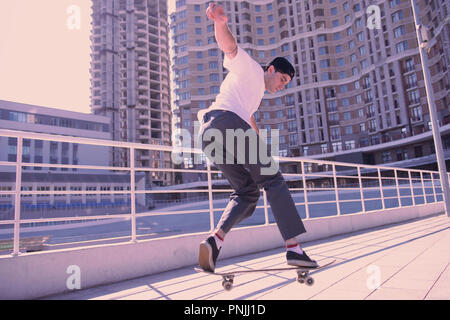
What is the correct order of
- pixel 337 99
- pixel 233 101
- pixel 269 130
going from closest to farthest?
pixel 233 101 < pixel 337 99 < pixel 269 130

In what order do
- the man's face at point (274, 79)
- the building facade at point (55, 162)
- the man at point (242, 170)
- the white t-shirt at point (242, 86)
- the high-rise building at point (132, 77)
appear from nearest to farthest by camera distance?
the man at point (242, 170) < the white t-shirt at point (242, 86) < the man's face at point (274, 79) < the building facade at point (55, 162) < the high-rise building at point (132, 77)

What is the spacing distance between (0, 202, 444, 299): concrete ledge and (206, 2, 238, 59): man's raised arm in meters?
2.33

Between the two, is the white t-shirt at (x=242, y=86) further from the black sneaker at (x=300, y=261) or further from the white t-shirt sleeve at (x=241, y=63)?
the black sneaker at (x=300, y=261)

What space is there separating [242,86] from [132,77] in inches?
2927

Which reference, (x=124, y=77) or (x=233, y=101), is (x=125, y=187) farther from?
(x=233, y=101)

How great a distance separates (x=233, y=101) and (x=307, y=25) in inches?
2430

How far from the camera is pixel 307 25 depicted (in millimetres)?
56688

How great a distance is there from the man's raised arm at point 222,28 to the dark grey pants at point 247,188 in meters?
0.46

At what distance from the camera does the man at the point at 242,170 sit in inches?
86.6

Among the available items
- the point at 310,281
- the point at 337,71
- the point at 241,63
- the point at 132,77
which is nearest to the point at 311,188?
the point at 310,281

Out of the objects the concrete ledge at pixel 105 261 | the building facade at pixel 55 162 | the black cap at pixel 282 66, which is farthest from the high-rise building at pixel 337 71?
the black cap at pixel 282 66

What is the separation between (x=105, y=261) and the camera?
10.1 feet

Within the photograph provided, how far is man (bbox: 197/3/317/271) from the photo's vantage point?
7.22ft
